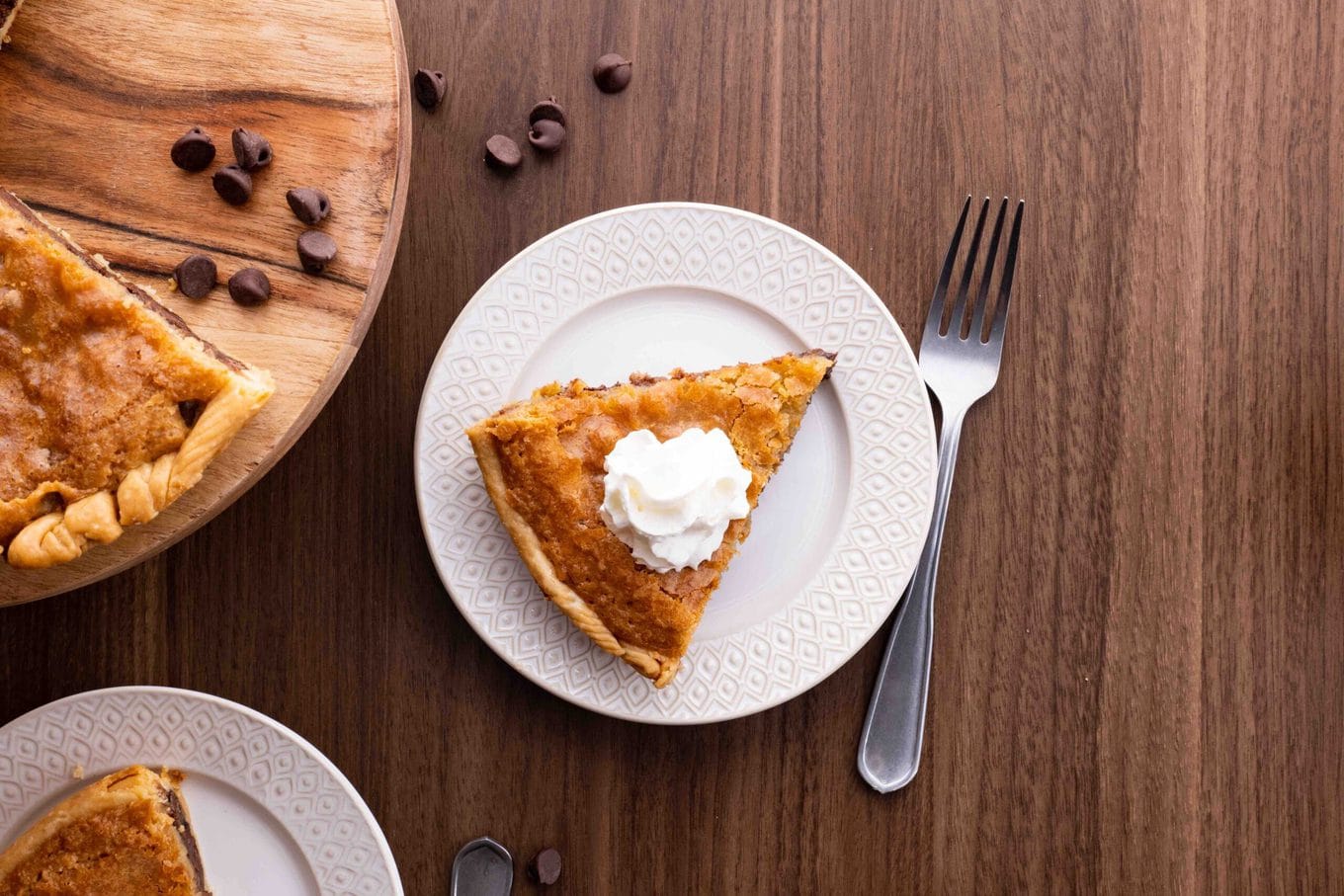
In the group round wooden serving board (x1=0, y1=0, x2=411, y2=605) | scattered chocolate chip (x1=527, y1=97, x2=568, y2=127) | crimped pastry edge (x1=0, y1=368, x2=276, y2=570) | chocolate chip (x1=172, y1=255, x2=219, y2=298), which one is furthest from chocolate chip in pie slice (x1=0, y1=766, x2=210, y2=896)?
scattered chocolate chip (x1=527, y1=97, x2=568, y2=127)

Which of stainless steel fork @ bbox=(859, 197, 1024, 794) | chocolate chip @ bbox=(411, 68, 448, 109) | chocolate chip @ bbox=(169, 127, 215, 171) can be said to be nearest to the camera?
chocolate chip @ bbox=(169, 127, 215, 171)

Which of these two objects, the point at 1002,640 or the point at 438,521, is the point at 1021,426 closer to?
the point at 1002,640

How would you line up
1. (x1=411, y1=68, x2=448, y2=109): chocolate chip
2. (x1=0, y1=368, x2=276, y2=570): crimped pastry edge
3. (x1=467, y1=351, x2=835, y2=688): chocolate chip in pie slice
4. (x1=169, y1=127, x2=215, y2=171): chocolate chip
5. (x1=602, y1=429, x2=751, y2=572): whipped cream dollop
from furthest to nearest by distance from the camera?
1. (x1=411, y1=68, x2=448, y2=109): chocolate chip
2. (x1=467, y1=351, x2=835, y2=688): chocolate chip in pie slice
3. (x1=602, y1=429, x2=751, y2=572): whipped cream dollop
4. (x1=169, y1=127, x2=215, y2=171): chocolate chip
5. (x1=0, y1=368, x2=276, y2=570): crimped pastry edge

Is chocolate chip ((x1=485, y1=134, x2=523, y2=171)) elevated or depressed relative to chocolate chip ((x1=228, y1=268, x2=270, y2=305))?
elevated

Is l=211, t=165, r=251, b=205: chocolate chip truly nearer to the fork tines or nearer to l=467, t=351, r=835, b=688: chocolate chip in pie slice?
l=467, t=351, r=835, b=688: chocolate chip in pie slice

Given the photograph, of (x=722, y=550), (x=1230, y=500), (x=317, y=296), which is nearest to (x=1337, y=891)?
(x=1230, y=500)

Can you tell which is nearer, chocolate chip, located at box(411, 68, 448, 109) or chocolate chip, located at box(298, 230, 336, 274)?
chocolate chip, located at box(298, 230, 336, 274)

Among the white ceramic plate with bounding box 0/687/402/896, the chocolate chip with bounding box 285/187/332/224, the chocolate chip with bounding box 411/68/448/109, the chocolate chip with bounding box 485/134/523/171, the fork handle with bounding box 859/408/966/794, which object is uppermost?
the chocolate chip with bounding box 411/68/448/109
